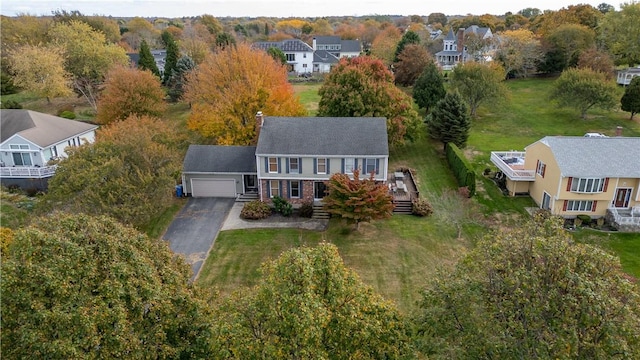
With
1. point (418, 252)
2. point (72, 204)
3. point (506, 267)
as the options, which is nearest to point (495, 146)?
point (418, 252)

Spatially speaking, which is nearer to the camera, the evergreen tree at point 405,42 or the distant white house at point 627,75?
the distant white house at point 627,75

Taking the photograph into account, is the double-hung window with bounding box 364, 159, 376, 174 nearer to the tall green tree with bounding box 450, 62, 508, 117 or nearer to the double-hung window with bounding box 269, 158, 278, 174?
the double-hung window with bounding box 269, 158, 278, 174

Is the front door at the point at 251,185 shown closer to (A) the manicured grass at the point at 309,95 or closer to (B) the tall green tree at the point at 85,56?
(A) the manicured grass at the point at 309,95

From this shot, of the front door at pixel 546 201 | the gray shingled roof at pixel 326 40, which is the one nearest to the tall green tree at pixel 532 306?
the front door at pixel 546 201

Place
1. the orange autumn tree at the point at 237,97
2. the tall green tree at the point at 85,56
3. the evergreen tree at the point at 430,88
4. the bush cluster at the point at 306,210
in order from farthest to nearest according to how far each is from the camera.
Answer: the tall green tree at the point at 85,56
the evergreen tree at the point at 430,88
the orange autumn tree at the point at 237,97
the bush cluster at the point at 306,210

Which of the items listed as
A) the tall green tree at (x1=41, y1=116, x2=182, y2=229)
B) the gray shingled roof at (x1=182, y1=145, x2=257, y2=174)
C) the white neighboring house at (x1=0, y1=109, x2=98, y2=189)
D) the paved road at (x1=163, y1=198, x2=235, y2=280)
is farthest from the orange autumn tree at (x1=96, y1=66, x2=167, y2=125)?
the paved road at (x1=163, y1=198, x2=235, y2=280)

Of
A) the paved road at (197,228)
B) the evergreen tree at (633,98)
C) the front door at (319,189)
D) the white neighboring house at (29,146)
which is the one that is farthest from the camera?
the evergreen tree at (633,98)

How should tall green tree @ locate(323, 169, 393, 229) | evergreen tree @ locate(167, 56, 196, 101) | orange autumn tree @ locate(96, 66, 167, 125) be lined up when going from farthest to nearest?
evergreen tree @ locate(167, 56, 196, 101) < orange autumn tree @ locate(96, 66, 167, 125) < tall green tree @ locate(323, 169, 393, 229)

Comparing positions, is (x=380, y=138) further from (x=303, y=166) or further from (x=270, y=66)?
(x=270, y=66)
